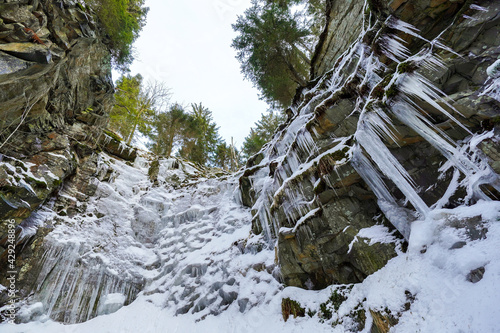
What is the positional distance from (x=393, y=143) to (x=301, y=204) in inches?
95.6

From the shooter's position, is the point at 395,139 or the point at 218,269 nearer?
the point at 395,139

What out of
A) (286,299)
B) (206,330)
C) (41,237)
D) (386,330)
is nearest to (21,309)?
(41,237)

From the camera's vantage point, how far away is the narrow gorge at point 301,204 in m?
2.77

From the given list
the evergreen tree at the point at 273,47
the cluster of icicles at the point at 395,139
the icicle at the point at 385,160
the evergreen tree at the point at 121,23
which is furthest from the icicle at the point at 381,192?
the evergreen tree at the point at 121,23

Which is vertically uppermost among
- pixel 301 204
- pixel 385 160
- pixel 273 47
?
pixel 273 47

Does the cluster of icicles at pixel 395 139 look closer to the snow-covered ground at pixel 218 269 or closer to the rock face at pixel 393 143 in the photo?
the rock face at pixel 393 143

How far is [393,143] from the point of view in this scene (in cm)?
384

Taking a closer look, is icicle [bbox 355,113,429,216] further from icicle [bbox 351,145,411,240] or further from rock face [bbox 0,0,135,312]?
rock face [bbox 0,0,135,312]

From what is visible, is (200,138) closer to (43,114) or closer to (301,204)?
(43,114)

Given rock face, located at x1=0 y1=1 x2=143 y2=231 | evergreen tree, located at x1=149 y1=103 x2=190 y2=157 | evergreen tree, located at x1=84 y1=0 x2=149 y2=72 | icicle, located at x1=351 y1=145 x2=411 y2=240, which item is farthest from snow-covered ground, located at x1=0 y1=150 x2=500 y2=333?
evergreen tree, located at x1=84 y1=0 x2=149 y2=72

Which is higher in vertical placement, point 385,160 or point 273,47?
point 273,47

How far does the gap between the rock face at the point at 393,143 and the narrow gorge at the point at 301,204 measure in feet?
0.08

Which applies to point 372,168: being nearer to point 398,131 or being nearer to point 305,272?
point 398,131

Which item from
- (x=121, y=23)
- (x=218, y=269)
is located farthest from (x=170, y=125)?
(x=218, y=269)
